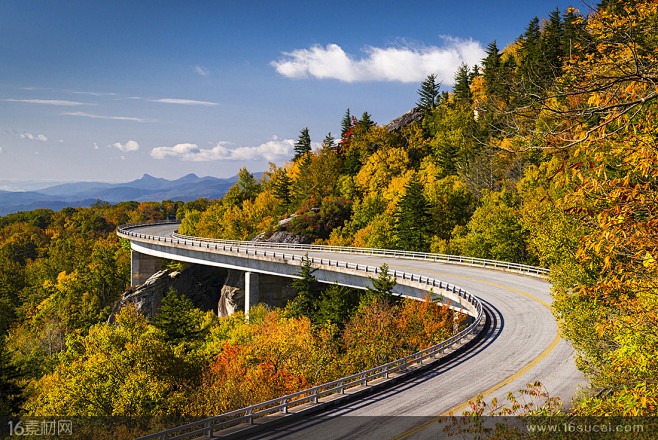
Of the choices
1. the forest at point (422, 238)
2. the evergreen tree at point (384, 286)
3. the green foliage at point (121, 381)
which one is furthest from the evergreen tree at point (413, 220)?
the green foliage at point (121, 381)

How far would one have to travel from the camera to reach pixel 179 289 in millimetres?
70938

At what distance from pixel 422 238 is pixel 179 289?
1563 inches

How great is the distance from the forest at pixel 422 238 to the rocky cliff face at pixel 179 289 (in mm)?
4896

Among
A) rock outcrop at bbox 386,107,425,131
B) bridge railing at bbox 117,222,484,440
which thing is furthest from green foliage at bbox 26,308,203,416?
rock outcrop at bbox 386,107,425,131

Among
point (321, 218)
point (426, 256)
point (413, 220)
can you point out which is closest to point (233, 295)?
point (321, 218)

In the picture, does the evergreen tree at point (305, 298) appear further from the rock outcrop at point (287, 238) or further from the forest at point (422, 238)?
the rock outcrop at point (287, 238)

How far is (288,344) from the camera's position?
29297 mm

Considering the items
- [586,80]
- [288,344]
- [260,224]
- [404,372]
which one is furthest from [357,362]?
[260,224]

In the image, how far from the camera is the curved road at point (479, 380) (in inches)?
562

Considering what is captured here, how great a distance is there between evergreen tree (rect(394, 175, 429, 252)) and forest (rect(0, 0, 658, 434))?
0.90 feet

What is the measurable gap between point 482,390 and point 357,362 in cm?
1135

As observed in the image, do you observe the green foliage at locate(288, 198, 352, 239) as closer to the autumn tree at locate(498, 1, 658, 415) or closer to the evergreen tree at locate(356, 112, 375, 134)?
the evergreen tree at locate(356, 112, 375, 134)

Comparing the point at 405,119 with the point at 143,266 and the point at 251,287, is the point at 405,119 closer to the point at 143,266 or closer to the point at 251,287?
the point at 251,287

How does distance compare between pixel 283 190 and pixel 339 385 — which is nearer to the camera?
pixel 339 385
